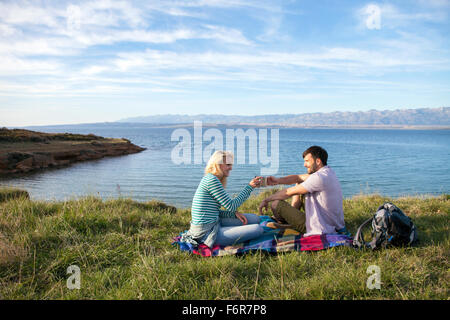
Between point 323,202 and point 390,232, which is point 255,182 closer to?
point 323,202

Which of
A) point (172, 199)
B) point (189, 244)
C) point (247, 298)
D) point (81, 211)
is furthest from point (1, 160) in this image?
point (247, 298)

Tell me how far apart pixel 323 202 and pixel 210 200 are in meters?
1.81

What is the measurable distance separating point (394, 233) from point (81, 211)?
534cm

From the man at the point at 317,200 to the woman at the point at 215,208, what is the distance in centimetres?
77

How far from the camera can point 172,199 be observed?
647 inches

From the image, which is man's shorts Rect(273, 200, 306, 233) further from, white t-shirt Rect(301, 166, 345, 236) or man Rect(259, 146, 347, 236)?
white t-shirt Rect(301, 166, 345, 236)

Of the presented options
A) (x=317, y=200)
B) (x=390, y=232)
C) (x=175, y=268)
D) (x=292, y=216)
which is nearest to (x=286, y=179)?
(x=292, y=216)

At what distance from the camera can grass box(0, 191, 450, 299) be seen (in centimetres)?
313

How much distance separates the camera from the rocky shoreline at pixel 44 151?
27.8 metres

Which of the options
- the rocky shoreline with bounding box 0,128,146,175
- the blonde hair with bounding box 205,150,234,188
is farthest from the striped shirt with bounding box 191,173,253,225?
the rocky shoreline with bounding box 0,128,146,175

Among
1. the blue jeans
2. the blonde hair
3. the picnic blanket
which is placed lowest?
the picnic blanket

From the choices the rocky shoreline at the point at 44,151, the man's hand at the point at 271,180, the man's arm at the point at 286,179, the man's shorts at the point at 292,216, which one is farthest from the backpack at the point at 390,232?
the rocky shoreline at the point at 44,151

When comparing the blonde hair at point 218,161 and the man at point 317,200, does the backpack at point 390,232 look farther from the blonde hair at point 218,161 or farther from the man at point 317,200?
the blonde hair at point 218,161

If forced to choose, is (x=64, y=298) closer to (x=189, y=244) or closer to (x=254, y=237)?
(x=189, y=244)
